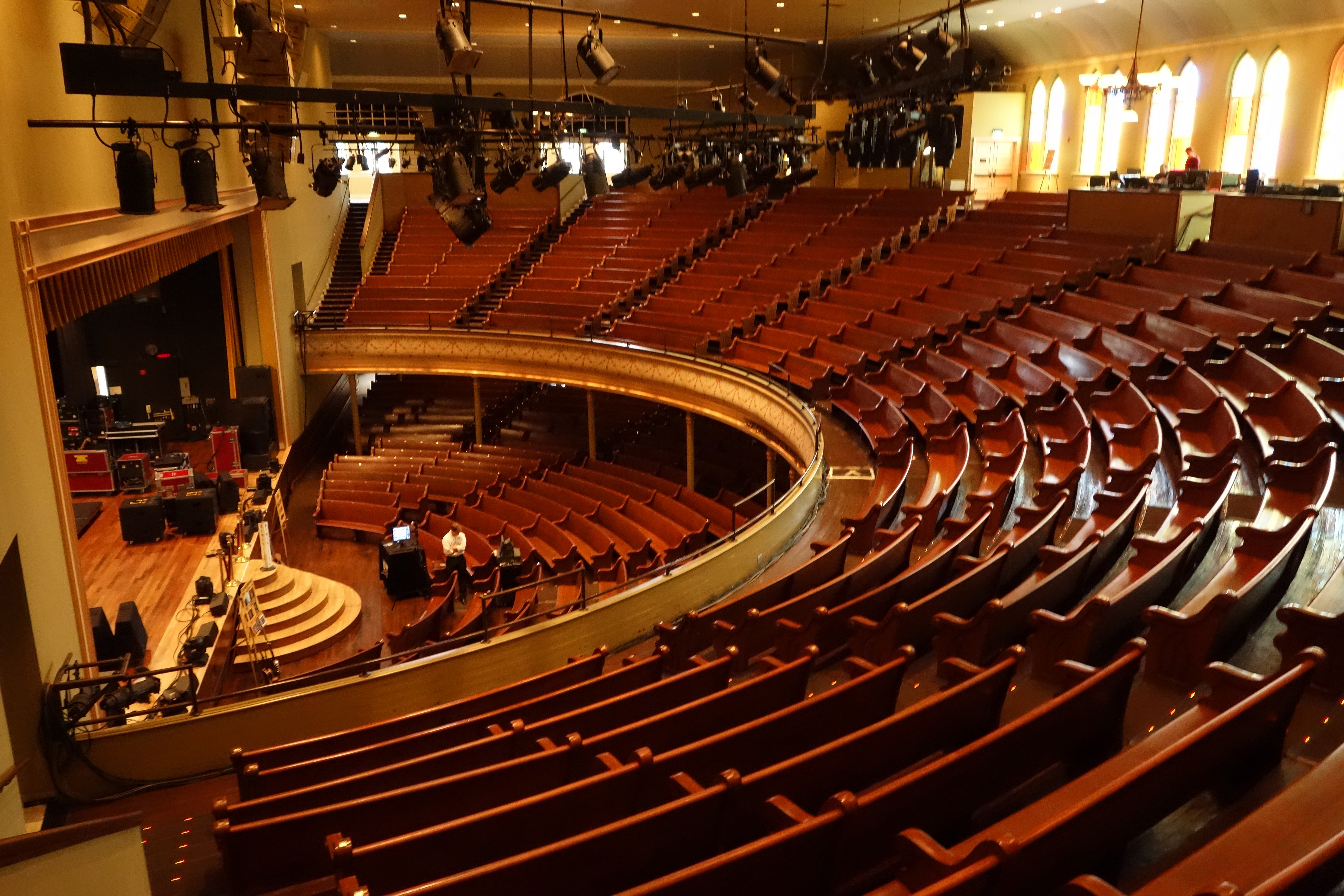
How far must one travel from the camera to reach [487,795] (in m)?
2.80

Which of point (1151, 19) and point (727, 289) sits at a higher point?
point (1151, 19)

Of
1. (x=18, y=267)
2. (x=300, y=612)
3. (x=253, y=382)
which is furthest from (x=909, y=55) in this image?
(x=253, y=382)

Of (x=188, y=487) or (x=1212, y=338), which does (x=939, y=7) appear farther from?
(x=188, y=487)

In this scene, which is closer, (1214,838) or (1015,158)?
(1214,838)

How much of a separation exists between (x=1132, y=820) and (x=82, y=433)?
1202 centimetres

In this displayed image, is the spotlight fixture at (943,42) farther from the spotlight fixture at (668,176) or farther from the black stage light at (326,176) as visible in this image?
the black stage light at (326,176)

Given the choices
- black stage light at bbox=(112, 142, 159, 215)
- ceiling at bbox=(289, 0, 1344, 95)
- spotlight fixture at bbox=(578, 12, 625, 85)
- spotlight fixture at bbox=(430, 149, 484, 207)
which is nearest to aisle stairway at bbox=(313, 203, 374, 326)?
ceiling at bbox=(289, 0, 1344, 95)

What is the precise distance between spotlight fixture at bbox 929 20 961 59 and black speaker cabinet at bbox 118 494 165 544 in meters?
7.86

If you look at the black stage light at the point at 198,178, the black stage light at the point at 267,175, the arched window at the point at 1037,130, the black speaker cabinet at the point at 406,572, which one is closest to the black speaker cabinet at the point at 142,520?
the black speaker cabinet at the point at 406,572

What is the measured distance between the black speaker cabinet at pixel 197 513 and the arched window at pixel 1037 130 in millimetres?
12460

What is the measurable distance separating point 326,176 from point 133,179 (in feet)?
14.7

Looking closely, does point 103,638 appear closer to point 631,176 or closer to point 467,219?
point 467,219

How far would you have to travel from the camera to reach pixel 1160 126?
12820mm

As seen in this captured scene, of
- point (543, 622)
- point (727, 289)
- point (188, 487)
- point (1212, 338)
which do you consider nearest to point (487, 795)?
point (543, 622)
